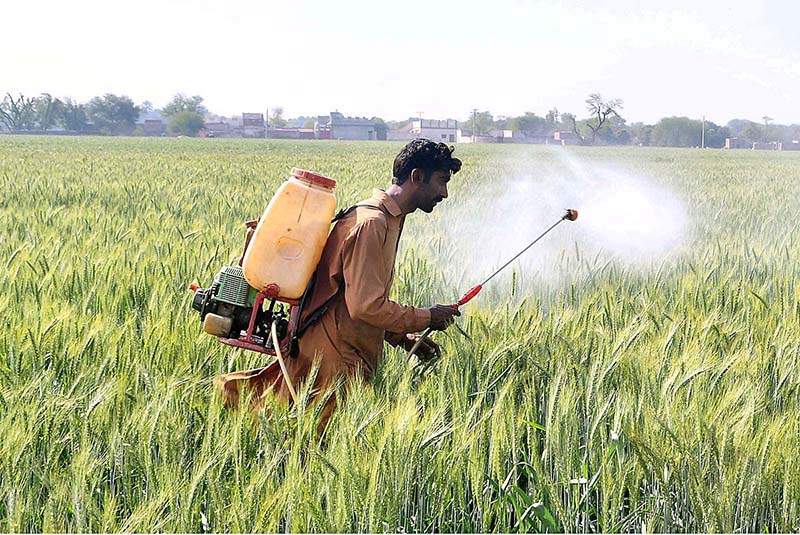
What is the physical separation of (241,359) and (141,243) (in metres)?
3.22

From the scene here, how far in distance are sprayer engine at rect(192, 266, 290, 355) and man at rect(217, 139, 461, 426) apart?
0.37 feet

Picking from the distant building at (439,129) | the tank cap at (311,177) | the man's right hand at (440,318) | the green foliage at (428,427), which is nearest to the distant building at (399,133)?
the distant building at (439,129)

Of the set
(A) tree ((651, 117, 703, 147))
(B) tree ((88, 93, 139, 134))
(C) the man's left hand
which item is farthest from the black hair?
(B) tree ((88, 93, 139, 134))

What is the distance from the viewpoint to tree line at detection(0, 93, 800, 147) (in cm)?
6397

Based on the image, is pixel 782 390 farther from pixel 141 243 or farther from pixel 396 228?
pixel 141 243

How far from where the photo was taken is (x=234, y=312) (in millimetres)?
3320

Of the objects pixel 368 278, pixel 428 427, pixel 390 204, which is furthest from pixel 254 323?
pixel 428 427

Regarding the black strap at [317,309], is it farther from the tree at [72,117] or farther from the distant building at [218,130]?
the tree at [72,117]

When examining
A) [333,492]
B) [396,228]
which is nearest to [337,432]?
[333,492]

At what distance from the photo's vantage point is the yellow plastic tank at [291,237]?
312cm

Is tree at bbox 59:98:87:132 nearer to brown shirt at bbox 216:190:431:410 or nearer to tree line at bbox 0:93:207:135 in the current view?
tree line at bbox 0:93:207:135

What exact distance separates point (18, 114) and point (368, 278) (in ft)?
389

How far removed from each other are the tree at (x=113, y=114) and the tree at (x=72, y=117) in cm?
264

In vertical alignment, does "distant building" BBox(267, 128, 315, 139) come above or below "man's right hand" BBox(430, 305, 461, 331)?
below
